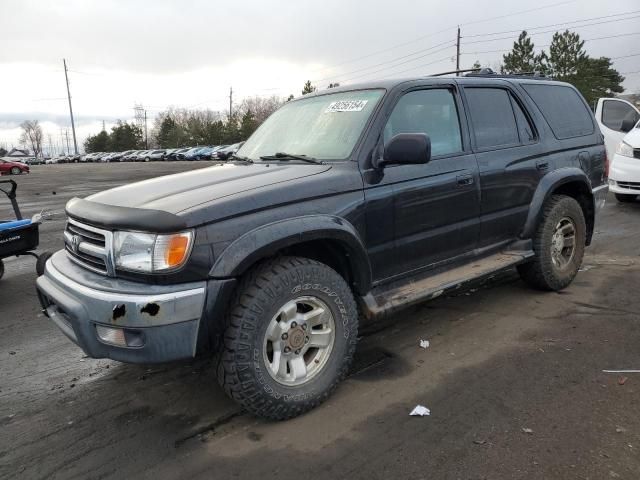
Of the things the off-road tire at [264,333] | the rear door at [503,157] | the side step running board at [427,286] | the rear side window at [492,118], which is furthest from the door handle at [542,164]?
the off-road tire at [264,333]

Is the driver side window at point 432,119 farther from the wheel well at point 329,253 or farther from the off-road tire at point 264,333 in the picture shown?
the off-road tire at point 264,333

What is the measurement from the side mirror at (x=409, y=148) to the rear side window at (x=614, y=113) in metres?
10.9

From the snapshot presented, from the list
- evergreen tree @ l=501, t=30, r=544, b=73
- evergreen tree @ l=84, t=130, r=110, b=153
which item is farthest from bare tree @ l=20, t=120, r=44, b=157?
evergreen tree @ l=501, t=30, r=544, b=73

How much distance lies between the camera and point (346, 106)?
383 centimetres

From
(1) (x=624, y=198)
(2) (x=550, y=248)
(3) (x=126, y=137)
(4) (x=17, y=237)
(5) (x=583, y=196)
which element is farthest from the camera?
(3) (x=126, y=137)

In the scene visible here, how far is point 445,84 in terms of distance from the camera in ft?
13.5

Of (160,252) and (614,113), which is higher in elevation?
(614,113)

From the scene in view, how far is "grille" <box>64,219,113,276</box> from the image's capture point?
9.34 feet

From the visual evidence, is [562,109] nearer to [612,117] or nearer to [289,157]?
[289,157]

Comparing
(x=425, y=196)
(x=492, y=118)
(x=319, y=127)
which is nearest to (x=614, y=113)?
(x=492, y=118)

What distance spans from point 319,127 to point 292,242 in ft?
4.11

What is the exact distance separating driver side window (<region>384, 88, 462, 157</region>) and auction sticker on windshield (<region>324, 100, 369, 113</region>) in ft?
0.77

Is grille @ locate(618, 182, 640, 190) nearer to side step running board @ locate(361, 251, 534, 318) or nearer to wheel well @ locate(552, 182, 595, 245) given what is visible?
wheel well @ locate(552, 182, 595, 245)

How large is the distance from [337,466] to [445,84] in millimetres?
2906
